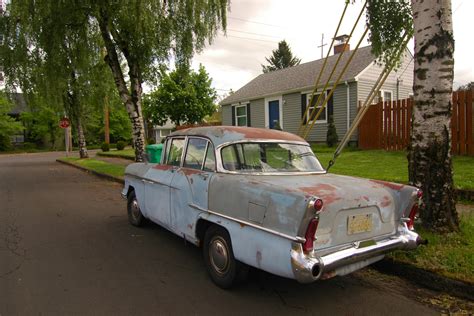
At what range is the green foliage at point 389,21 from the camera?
5.89 meters

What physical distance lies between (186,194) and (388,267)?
2.54m

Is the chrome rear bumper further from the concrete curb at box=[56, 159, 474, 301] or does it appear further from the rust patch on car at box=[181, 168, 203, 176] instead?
the rust patch on car at box=[181, 168, 203, 176]

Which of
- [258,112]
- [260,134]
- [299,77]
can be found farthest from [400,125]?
[260,134]

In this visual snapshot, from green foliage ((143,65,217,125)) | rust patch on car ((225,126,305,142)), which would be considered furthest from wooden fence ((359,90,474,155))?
green foliage ((143,65,217,125))

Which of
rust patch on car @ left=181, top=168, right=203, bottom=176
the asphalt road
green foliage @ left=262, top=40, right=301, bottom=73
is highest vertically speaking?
green foliage @ left=262, top=40, right=301, bottom=73

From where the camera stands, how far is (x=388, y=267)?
14.6 feet

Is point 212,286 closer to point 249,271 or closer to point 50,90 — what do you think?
point 249,271

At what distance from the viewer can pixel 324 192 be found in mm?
3467

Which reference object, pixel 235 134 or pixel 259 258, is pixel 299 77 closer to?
pixel 235 134

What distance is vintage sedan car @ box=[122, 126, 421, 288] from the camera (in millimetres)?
3240

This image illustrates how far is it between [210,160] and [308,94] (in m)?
16.3

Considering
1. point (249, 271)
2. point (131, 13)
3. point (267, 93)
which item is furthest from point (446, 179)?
point (267, 93)

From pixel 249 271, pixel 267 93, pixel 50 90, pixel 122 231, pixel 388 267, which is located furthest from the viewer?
pixel 267 93

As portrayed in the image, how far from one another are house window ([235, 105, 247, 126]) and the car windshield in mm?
20097
